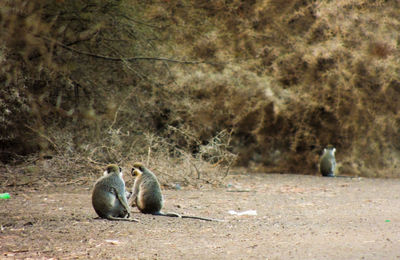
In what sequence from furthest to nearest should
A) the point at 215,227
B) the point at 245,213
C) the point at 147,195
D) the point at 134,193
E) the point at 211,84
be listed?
1. the point at 211,84
2. the point at 245,213
3. the point at 134,193
4. the point at 147,195
5. the point at 215,227

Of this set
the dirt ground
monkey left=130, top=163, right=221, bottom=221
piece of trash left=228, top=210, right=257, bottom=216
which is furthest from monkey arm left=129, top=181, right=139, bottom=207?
piece of trash left=228, top=210, right=257, bottom=216

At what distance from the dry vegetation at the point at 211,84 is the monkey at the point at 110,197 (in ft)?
10.6

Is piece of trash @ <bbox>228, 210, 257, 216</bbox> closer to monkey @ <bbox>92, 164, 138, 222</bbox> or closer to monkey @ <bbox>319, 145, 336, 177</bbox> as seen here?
monkey @ <bbox>92, 164, 138, 222</bbox>

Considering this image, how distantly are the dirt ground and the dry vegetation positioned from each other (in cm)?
158

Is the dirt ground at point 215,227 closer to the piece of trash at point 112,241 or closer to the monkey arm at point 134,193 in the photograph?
the piece of trash at point 112,241

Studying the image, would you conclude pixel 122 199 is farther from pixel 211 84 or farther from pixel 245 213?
pixel 211 84

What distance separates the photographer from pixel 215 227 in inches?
240

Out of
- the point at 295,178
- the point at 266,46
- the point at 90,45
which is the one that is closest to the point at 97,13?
the point at 90,45

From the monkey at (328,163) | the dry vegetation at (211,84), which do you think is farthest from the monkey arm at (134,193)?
the monkey at (328,163)

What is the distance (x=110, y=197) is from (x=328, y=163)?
6.91 m

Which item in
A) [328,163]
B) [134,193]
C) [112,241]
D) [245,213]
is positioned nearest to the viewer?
[112,241]

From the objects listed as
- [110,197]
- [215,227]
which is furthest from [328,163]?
[110,197]

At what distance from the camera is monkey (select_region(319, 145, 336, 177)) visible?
11891mm

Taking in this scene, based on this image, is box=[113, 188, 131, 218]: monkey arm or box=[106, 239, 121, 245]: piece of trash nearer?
box=[106, 239, 121, 245]: piece of trash
